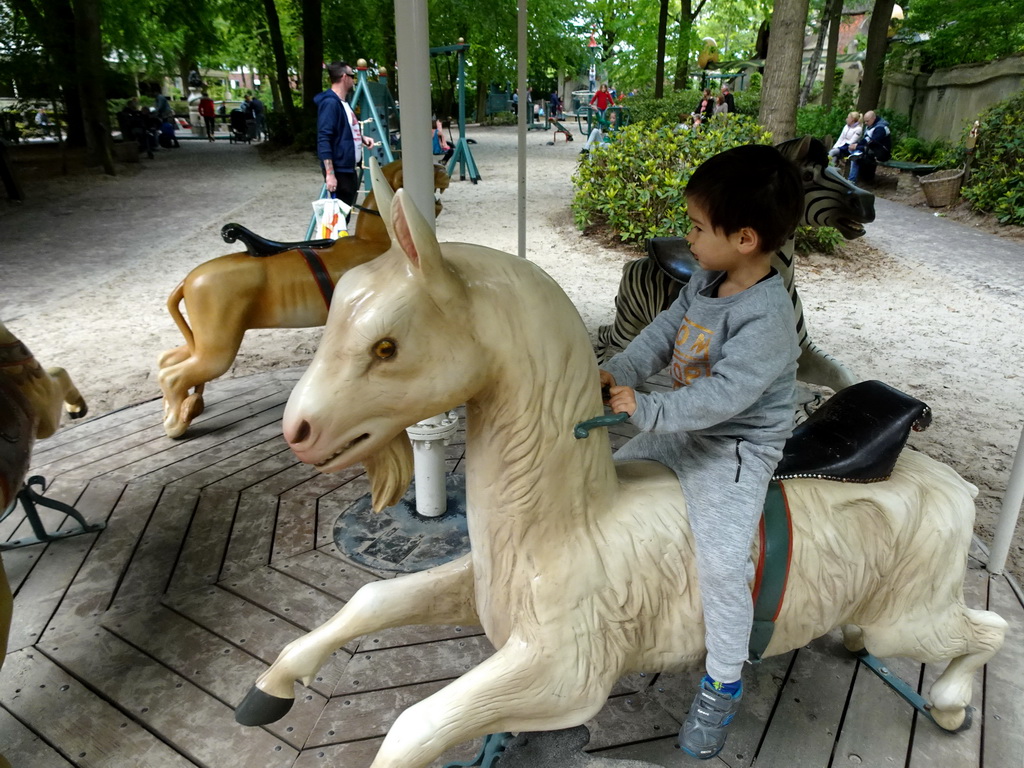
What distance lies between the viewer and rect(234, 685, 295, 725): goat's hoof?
4.51 ft

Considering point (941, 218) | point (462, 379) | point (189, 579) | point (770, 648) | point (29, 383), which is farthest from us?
point (941, 218)

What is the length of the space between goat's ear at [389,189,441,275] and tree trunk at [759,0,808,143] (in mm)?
6399

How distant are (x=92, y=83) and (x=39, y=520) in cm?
1223

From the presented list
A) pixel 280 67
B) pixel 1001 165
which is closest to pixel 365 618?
pixel 1001 165

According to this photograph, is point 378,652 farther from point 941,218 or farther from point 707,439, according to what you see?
point 941,218

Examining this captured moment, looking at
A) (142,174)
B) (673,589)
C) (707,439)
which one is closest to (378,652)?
(673,589)

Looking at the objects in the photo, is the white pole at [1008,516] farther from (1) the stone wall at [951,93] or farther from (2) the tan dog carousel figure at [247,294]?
(1) the stone wall at [951,93]

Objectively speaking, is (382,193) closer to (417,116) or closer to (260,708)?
(260,708)

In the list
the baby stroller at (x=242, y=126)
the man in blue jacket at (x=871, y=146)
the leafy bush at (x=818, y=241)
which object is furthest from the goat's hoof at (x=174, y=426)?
the baby stroller at (x=242, y=126)

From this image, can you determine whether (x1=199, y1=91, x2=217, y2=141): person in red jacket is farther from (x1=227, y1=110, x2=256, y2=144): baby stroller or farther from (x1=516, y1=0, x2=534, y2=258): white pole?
(x1=516, y1=0, x2=534, y2=258): white pole

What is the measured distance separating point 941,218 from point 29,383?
1058 centimetres

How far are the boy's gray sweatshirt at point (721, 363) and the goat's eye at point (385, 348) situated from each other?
0.40 metres

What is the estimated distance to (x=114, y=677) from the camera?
187 centimetres

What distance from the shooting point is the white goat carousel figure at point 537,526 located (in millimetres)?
1004
